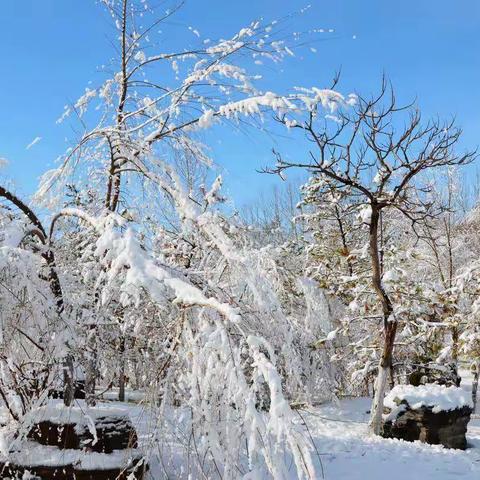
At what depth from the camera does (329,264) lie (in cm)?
1418

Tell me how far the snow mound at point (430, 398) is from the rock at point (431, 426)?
0.08 meters

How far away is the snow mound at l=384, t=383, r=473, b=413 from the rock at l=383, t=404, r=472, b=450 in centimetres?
8

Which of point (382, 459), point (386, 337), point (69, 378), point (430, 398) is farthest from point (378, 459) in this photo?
point (69, 378)

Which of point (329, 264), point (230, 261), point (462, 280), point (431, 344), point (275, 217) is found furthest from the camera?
point (275, 217)

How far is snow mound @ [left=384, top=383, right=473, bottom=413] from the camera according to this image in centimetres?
984

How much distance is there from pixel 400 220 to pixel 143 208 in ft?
58.3

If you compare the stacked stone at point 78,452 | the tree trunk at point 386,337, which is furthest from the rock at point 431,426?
the stacked stone at point 78,452

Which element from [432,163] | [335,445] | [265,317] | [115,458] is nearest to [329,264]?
[432,163]

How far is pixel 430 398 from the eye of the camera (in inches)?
396

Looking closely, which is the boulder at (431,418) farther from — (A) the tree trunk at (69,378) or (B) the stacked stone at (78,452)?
(A) the tree trunk at (69,378)

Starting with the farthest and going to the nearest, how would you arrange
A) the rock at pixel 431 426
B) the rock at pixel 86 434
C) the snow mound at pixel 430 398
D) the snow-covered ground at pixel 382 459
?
1. the snow mound at pixel 430 398
2. the rock at pixel 431 426
3. the snow-covered ground at pixel 382 459
4. the rock at pixel 86 434

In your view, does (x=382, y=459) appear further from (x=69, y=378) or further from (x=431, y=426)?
(x=69, y=378)

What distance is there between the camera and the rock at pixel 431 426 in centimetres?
959

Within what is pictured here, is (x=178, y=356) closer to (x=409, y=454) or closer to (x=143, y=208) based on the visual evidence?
(x=143, y=208)
